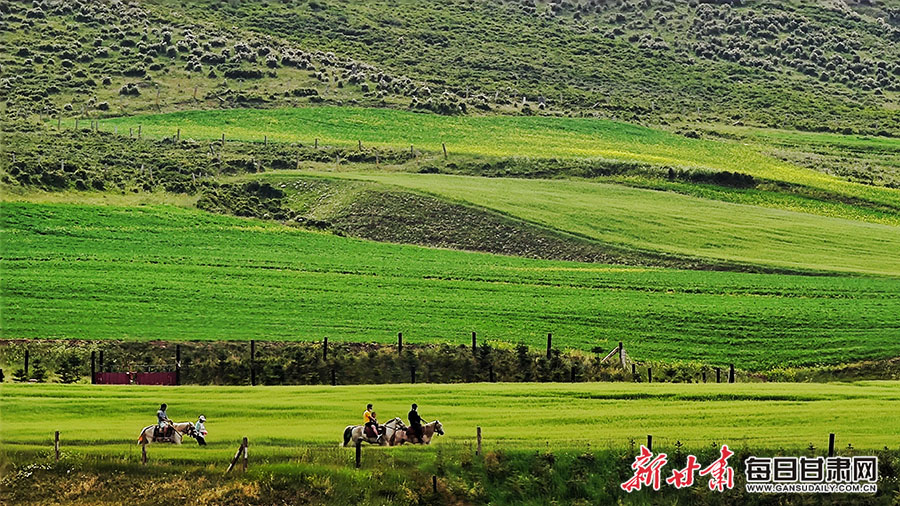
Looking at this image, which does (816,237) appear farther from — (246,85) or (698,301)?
(246,85)

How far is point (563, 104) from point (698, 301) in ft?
179

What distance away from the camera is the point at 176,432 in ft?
103

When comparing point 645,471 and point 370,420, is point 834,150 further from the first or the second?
point 370,420

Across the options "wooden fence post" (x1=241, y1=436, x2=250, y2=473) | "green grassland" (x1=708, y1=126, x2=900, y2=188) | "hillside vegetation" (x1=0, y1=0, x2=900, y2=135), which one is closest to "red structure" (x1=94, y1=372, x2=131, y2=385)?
"wooden fence post" (x1=241, y1=436, x2=250, y2=473)

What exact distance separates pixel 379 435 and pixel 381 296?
20797 mm

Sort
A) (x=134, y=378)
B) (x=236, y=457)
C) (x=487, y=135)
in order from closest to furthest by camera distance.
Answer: (x=236, y=457) < (x=134, y=378) < (x=487, y=135)

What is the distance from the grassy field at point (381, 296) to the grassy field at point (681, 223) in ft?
15.4

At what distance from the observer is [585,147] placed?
87625 mm

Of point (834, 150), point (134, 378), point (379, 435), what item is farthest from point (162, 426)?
point (834, 150)

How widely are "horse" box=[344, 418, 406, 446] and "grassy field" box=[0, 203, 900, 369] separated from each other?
1373 cm

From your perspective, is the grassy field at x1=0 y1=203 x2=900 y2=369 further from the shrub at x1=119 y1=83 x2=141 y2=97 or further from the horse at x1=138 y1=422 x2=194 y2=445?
the shrub at x1=119 y1=83 x2=141 y2=97

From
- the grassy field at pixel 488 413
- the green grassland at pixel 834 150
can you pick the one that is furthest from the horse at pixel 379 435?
the green grassland at pixel 834 150

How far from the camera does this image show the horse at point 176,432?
102 feet

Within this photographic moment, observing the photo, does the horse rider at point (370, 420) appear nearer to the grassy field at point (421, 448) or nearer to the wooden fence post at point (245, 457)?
the grassy field at point (421, 448)
